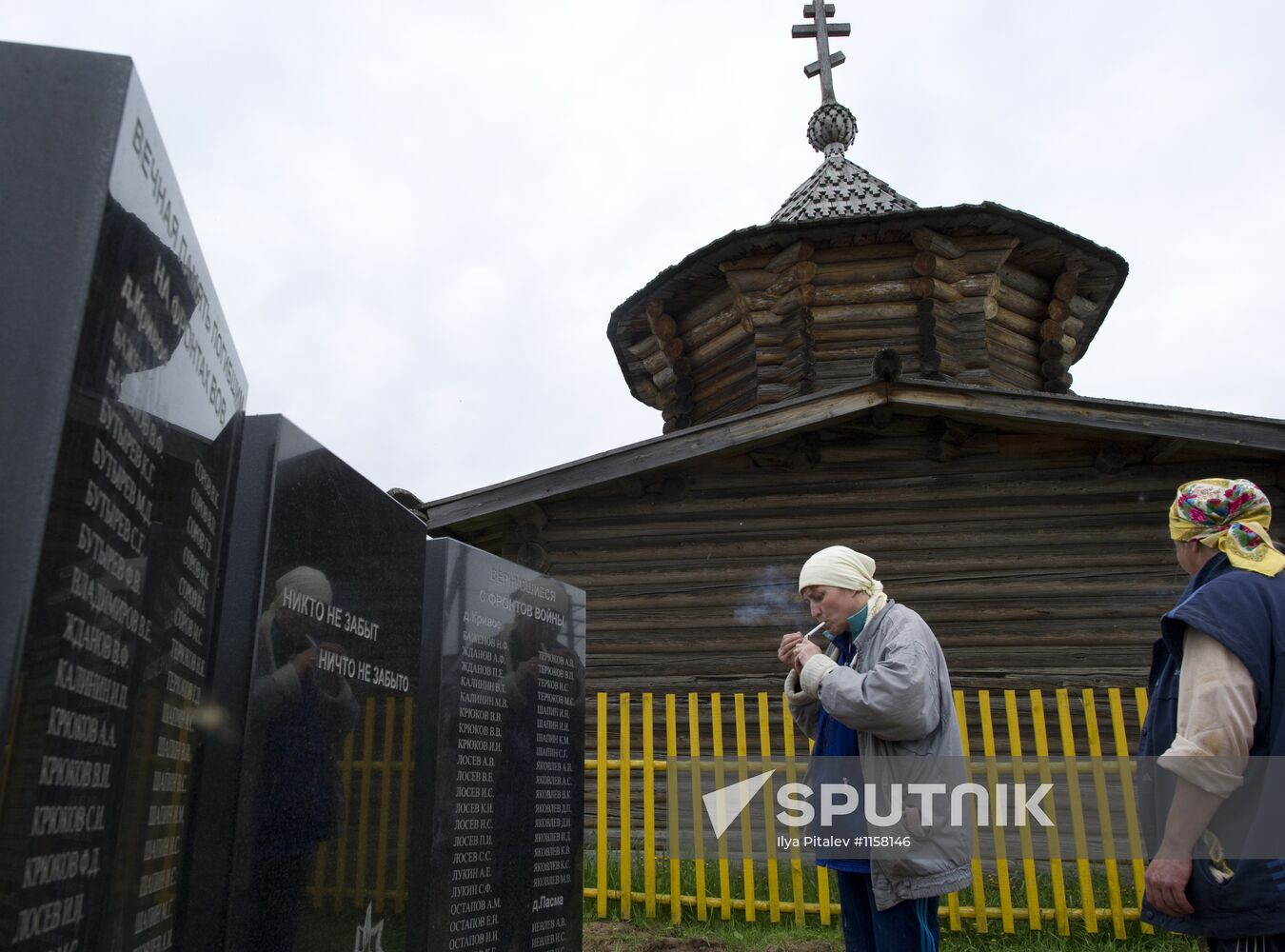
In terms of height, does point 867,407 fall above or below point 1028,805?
above

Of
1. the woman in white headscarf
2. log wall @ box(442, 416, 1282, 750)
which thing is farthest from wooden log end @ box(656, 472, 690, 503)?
the woman in white headscarf

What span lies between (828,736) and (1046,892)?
3523mm

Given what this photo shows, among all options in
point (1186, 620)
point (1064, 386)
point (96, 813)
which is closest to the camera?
point (96, 813)

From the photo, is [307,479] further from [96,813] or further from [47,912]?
[47,912]

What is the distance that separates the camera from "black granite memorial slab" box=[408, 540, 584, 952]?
328 cm

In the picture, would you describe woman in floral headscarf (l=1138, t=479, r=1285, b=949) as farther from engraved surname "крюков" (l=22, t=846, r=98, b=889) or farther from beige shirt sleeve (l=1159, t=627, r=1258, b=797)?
engraved surname "крюков" (l=22, t=846, r=98, b=889)

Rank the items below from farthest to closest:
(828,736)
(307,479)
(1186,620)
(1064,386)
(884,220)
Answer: (1064,386) < (884,220) < (828,736) < (1186,620) < (307,479)

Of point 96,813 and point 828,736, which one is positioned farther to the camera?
point 828,736

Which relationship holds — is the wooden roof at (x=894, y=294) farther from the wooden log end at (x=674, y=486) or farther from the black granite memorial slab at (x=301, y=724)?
the black granite memorial slab at (x=301, y=724)

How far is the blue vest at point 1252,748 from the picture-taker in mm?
2488

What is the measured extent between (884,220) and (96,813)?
9.00 m

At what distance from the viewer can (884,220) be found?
30.9 ft

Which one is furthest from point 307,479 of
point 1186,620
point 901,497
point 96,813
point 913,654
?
point 901,497

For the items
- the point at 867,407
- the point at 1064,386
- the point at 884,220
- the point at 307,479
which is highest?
the point at 884,220
